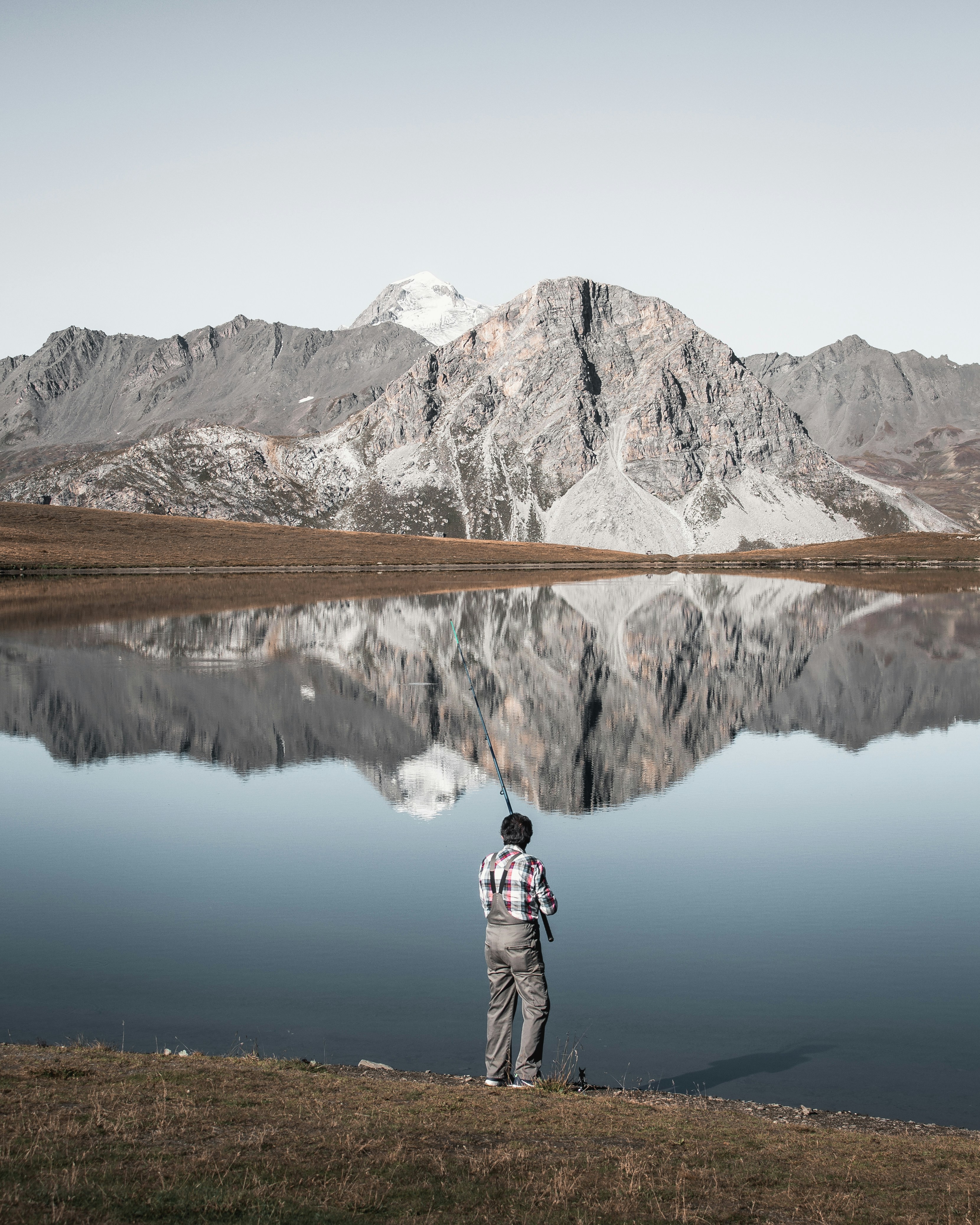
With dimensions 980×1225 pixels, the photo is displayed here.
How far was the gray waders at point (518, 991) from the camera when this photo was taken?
40.5ft

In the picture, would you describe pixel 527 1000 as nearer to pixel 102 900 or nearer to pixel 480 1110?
pixel 480 1110

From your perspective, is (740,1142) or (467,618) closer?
(740,1142)

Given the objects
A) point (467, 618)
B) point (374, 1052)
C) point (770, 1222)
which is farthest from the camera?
point (467, 618)

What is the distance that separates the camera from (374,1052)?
43.8 ft

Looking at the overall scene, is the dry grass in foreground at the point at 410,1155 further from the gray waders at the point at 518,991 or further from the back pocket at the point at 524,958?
the back pocket at the point at 524,958

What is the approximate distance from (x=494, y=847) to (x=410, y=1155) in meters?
14.0

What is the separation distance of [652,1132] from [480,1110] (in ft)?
5.72

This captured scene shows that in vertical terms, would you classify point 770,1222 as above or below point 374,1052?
above

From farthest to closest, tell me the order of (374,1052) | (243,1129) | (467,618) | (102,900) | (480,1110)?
(467,618)
(102,900)
(374,1052)
(480,1110)
(243,1129)

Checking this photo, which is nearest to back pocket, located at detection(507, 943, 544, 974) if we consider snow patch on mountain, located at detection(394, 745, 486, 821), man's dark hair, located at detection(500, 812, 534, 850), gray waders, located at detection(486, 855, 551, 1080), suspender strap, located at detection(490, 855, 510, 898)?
gray waders, located at detection(486, 855, 551, 1080)

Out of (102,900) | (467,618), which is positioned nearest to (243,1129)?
(102,900)

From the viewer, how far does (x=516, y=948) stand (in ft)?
40.7

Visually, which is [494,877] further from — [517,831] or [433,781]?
[433,781]

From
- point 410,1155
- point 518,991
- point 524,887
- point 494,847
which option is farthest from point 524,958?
point 494,847
